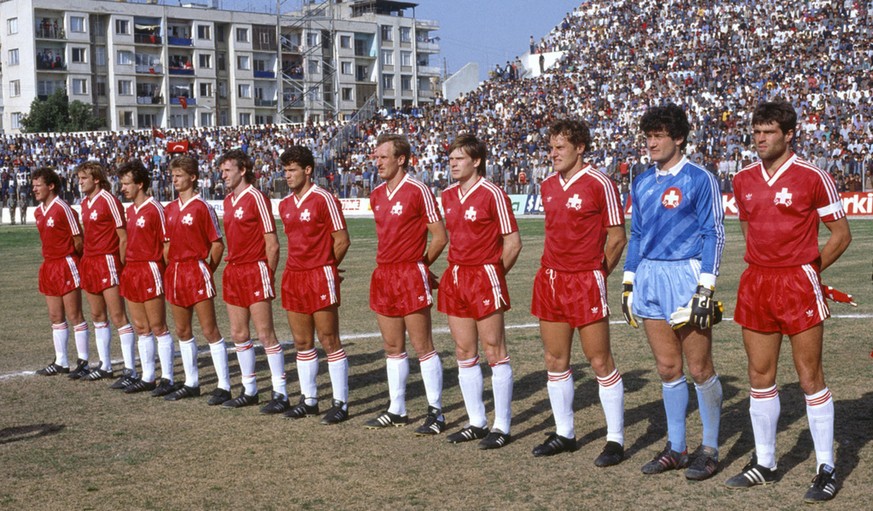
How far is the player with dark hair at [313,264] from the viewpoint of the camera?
341 inches

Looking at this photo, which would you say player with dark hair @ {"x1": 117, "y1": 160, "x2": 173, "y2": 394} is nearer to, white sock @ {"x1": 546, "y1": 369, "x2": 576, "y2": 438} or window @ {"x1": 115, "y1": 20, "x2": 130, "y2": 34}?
white sock @ {"x1": 546, "y1": 369, "x2": 576, "y2": 438}

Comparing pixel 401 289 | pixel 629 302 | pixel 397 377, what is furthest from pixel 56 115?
pixel 629 302

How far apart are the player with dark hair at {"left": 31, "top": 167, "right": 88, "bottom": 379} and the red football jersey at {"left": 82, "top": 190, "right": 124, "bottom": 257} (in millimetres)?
486

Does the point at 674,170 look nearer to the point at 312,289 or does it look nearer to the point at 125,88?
the point at 312,289

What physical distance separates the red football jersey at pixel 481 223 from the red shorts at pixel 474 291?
0.26ft

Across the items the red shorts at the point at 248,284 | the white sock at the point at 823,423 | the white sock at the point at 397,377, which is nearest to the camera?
the white sock at the point at 823,423

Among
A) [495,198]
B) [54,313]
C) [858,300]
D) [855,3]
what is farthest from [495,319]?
[855,3]

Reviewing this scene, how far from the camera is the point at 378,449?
7.74 metres

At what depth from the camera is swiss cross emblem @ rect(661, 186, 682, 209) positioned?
661 cm

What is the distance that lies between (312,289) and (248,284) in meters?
0.82

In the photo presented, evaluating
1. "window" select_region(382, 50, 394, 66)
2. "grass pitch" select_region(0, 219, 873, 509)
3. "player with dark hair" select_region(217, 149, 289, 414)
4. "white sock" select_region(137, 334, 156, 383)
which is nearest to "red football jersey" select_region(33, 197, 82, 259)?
"grass pitch" select_region(0, 219, 873, 509)

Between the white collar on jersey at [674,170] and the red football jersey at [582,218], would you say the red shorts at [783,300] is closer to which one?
the white collar on jersey at [674,170]

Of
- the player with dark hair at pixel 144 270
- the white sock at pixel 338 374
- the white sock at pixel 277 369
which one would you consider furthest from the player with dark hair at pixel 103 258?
the white sock at pixel 338 374

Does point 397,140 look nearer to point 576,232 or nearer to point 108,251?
point 576,232
